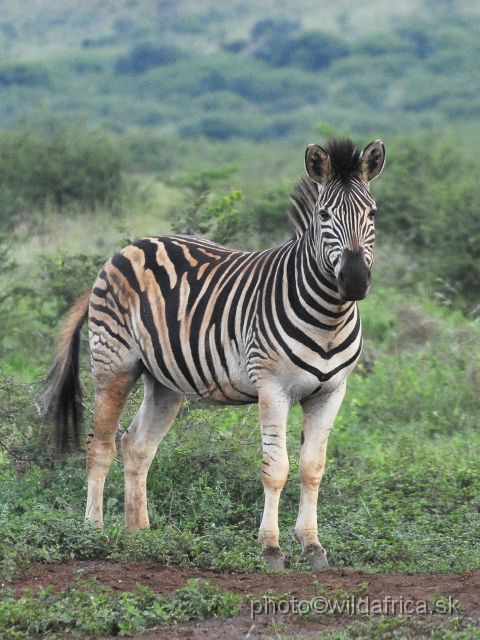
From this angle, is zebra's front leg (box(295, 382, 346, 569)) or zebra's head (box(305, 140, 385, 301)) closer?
zebra's head (box(305, 140, 385, 301))

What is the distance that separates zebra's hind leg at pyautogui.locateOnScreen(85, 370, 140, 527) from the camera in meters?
6.66

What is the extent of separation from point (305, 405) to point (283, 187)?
1309cm

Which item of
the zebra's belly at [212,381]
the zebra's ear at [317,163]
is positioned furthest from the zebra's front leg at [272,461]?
the zebra's ear at [317,163]

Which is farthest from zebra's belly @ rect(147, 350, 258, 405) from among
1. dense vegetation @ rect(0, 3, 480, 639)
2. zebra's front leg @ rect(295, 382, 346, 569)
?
dense vegetation @ rect(0, 3, 480, 639)

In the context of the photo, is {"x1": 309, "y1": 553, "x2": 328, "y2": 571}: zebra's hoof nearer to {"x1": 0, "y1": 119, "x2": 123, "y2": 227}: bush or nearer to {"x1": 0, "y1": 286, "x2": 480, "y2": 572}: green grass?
{"x1": 0, "y1": 286, "x2": 480, "y2": 572}: green grass

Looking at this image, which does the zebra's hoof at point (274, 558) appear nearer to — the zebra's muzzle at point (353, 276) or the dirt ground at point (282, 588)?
the dirt ground at point (282, 588)

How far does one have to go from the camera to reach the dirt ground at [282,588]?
4.68m

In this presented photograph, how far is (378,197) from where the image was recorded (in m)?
17.1

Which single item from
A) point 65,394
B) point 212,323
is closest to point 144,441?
point 65,394

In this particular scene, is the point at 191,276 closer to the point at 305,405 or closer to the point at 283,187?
the point at 305,405

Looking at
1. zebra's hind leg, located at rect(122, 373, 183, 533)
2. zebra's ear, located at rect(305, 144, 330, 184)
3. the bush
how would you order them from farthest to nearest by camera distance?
1. the bush
2. zebra's hind leg, located at rect(122, 373, 183, 533)
3. zebra's ear, located at rect(305, 144, 330, 184)

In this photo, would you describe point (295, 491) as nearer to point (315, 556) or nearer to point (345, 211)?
point (315, 556)

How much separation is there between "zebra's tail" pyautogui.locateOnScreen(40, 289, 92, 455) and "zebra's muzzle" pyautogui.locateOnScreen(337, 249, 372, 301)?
2.26 m

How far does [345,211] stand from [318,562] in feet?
6.23
